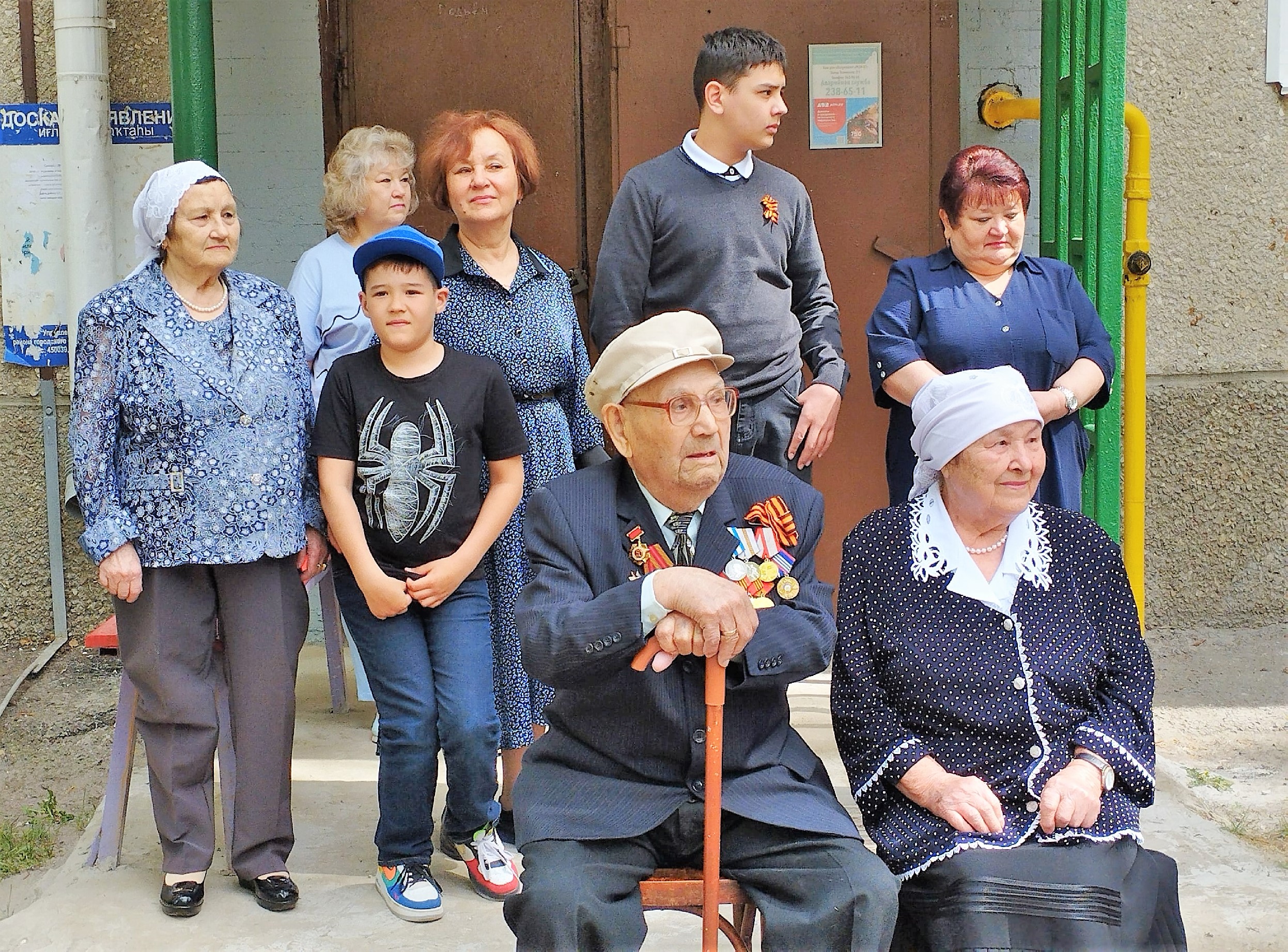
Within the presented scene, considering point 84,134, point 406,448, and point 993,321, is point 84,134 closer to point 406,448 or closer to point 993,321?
point 406,448

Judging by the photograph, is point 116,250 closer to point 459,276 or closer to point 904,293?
point 459,276

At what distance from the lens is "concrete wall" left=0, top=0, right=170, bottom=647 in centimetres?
527

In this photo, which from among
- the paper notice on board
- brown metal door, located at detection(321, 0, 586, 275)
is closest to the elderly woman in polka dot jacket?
the paper notice on board

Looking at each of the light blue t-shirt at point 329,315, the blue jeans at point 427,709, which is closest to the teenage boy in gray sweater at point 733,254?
the light blue t-shirt at point 329,315

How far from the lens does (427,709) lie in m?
3.39

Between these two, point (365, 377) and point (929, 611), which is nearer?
point (929, 611)

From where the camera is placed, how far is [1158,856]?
2.66m

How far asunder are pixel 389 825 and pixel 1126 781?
1.73 m

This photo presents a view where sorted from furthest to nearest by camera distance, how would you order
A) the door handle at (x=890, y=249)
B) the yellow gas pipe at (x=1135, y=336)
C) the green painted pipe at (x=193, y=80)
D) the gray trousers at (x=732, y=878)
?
the door handle at (x=890, y=249) < the yellow gas pipe at (x=1135, y=336) < the green painted pipe at (x=193, y=80) < the gray trousers at (x=732, y=878)

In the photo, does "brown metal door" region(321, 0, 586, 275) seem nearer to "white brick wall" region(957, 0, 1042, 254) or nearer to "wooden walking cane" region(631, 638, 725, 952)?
"white brick wall" region(957, 0, 1042, 254)

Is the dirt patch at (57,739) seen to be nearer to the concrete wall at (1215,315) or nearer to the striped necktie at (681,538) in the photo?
the striped necktie at (681,538)

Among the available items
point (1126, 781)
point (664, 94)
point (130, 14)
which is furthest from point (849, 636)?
point (130, 14)

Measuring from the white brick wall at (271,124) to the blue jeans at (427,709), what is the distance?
217 centimetres

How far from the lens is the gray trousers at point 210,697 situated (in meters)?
3.43
